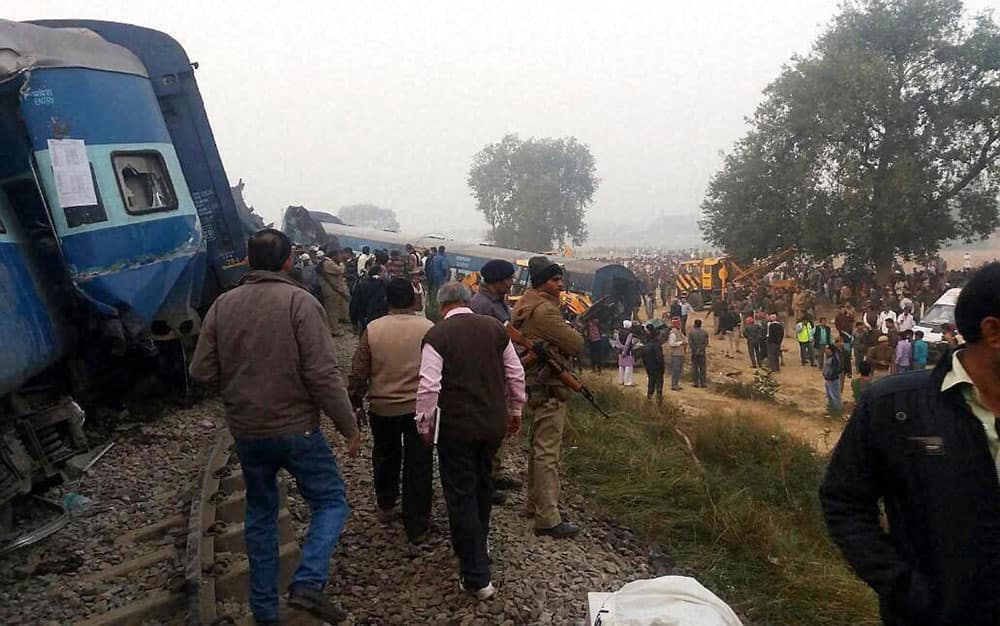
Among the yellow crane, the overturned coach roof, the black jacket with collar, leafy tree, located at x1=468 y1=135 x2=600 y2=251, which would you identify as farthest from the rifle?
leafy tree, located at x1=468 y1=135 x2=600 y2=251

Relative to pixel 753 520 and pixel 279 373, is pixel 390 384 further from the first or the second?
pixel 753 520

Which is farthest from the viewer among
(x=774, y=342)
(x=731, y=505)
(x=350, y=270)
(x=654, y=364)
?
(x=774, y=342)

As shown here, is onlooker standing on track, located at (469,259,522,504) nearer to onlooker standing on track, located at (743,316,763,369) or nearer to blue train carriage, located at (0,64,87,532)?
blue train carriage, located at (0,64,87,532)

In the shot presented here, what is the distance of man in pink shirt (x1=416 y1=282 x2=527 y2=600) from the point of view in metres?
3.67

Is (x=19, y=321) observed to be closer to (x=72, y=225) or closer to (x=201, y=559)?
(x=72, y=225)

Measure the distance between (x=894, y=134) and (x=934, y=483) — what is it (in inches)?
1152

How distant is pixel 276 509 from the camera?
129 inches

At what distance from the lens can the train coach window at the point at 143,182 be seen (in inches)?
233

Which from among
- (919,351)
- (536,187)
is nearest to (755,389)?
(919,351)

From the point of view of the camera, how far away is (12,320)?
14.5 ft

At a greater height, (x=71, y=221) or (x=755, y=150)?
(x=755, y=150)

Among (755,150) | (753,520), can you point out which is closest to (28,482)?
(753,520)

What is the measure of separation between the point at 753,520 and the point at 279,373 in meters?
3.98

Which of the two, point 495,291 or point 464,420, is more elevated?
point 495,291
